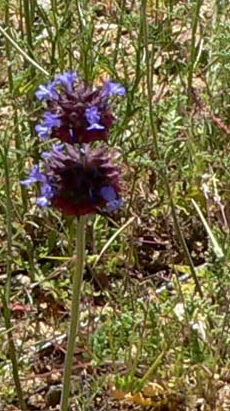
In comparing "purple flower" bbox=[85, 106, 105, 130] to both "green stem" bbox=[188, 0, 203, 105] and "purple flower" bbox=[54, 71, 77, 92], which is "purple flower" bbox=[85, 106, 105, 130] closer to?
"purple flower" bbox=[54, 71, 77, 92]

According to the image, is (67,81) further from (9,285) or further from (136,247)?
(136,247)

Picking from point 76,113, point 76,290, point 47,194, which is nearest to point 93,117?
point 76,113

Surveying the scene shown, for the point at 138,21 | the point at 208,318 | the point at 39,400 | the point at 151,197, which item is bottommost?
the point at 39,400

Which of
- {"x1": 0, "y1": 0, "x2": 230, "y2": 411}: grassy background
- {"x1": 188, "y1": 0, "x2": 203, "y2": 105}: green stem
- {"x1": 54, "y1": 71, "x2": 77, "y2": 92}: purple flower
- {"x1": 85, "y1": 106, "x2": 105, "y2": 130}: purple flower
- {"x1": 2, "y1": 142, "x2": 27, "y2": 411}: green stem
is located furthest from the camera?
{"x1": 188, "y1": 0, "x2": 203, "y2": 105}: green stem

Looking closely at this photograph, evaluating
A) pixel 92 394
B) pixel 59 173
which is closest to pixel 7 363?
pixel 92 394

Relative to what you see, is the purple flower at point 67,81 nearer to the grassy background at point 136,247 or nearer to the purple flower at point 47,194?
the purple flower at point 47,194

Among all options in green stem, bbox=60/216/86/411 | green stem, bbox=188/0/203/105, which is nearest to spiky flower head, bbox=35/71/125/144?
green stem, bbox=60/216/86/411

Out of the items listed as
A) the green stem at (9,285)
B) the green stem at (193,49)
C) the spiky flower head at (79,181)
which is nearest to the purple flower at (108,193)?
the spiky flower head at (79,181)

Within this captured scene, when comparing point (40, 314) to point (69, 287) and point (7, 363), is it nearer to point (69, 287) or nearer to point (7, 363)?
point (69, 287)
